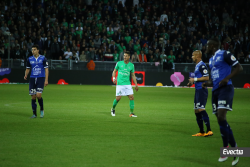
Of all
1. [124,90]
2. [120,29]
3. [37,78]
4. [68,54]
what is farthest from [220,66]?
[120,29]

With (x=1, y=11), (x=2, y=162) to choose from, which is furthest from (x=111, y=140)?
(x=1, y=11)

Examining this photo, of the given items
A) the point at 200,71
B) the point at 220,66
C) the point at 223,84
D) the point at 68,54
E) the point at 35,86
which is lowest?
the point at 35,86

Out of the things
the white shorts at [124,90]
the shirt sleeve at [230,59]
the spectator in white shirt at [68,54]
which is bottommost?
the white shorts at [124,90]

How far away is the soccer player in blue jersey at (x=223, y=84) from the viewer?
19.2ft

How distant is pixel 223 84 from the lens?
589cm

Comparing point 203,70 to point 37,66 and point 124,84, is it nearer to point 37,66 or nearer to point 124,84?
point 124,84

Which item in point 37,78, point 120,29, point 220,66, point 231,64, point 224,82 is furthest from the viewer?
point 120,29

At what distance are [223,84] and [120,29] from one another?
2416 cm

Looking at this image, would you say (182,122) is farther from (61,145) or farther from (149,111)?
(61,145)

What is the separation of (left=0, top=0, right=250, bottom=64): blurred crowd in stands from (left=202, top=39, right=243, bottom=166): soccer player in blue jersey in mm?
21123

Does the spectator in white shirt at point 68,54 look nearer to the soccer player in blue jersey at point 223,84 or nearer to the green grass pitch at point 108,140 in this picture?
the green grass pitch at point 108,140

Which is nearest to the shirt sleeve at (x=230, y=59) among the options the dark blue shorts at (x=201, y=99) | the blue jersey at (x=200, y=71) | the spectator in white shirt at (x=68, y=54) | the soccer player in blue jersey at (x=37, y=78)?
the blue jersey at (x=200, y=71)

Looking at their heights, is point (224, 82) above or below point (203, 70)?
below

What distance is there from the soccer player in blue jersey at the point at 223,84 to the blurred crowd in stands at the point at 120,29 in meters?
21.1
